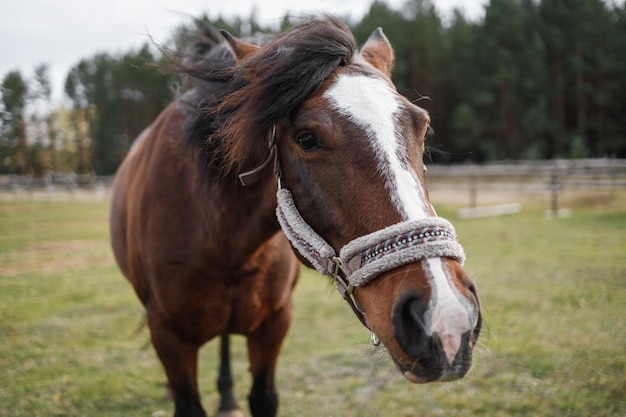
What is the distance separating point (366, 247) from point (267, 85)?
840 millimetres

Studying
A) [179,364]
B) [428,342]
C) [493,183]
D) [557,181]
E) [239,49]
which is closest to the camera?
[428,342]

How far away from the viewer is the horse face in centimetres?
139

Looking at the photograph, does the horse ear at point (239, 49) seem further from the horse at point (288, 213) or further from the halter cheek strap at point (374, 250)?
the halter cheek strap at point (374, 250)

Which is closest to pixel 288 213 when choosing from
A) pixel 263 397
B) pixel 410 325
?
pixel 410 325

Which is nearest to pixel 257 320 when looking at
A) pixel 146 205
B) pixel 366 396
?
pixel 146 205

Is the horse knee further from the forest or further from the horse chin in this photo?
the forest

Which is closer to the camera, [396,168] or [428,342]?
[428,342]

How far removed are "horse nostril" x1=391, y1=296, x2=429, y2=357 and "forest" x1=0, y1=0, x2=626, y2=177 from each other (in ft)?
84.1

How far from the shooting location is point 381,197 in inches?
62.4

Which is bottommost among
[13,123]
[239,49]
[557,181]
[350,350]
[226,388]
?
[350,350]

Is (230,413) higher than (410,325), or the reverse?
(410,325)

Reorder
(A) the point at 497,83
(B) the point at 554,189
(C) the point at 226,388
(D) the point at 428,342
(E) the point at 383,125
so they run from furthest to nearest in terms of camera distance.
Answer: (A) the point at 497,83
(B) the point at 554,189
(C) the point at 226,388
(E) the point at 383,125
(D) the point at 428,342

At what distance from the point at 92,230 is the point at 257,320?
14207 mm

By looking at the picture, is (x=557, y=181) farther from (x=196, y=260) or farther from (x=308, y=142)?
(x=308, y=142)
